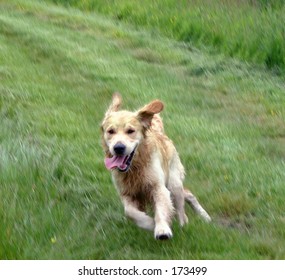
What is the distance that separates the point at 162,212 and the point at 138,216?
0.19 m

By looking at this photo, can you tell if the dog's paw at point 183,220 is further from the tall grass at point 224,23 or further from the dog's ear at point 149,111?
the tall grass at point 224,23

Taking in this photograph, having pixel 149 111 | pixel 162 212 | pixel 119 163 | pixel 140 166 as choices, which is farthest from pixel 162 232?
pixel 149 111

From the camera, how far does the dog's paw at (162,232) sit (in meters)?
5.66

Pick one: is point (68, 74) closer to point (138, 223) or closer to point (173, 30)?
point (173, 30)

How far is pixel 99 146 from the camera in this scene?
8.51 meters

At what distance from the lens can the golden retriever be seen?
6055mm

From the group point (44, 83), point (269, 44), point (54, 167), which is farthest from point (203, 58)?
point (54, 167)

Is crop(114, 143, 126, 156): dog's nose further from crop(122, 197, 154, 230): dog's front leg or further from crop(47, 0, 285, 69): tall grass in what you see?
crop(47, 0, 285, 69): tall grass

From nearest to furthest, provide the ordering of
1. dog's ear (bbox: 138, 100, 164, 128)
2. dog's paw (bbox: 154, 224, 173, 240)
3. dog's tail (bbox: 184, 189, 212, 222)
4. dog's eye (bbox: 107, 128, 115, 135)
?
dog's paw (bbox: 154, 224, 173, 240) → dog's eye (bbox: 107, 128, 115, 135) → dog's ear (bbox: 138, 100, 164, 128) → dog's tail (bbox: 184, 189, 212, 222)

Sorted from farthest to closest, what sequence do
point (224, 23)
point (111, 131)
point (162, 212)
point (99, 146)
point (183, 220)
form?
point (224, 23) < point (99, 146) < point (183, 220) < point (111, 131) < point (162, 212)

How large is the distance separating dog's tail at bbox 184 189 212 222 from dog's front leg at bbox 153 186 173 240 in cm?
61

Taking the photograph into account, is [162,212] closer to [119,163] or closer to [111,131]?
[119,163]

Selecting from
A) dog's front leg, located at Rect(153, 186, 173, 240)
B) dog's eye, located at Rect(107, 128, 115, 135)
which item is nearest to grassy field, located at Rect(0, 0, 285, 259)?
dog's front leg, located at Rect(153, 186, 173, 240)

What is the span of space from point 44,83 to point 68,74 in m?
1.02
